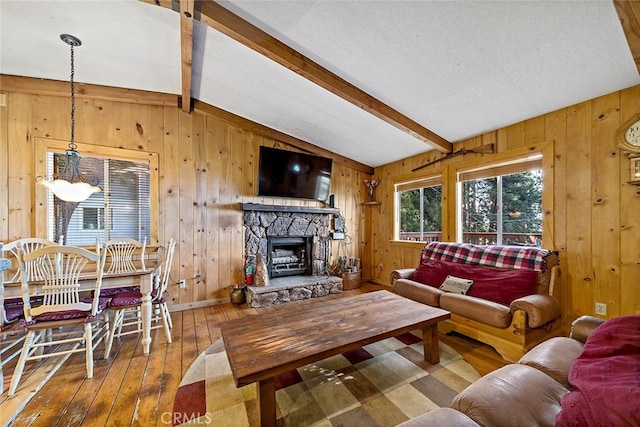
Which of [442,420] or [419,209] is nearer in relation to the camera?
[442,420]

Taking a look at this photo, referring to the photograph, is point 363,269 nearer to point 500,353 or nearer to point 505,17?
point 500,353

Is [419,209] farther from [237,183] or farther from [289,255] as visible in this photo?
[237,183]

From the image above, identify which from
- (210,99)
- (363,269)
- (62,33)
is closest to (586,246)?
(363,269)

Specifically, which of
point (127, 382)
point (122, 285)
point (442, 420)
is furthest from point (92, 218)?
point (442, 420)

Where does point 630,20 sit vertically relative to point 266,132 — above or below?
below

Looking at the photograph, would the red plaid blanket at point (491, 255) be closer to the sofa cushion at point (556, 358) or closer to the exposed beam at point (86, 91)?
the sofa cushion at point (556, 358)

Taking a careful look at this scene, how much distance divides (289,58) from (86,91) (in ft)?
8.72

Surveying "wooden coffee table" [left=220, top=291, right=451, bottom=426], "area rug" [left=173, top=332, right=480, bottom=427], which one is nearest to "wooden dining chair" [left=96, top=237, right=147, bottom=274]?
"area rug" [left=173, top=332, right=480, bottom=427]

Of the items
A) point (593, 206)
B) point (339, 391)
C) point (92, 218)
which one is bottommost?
point (339, 391)

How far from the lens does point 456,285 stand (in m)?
2.71

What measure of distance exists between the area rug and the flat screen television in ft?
8.11

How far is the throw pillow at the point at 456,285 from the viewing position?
264 centimetres

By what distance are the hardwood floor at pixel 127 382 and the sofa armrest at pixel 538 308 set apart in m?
Result: 0.44

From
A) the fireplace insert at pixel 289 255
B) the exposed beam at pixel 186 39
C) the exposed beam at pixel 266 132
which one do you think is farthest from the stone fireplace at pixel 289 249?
the exposed beam at pixel 186 39
